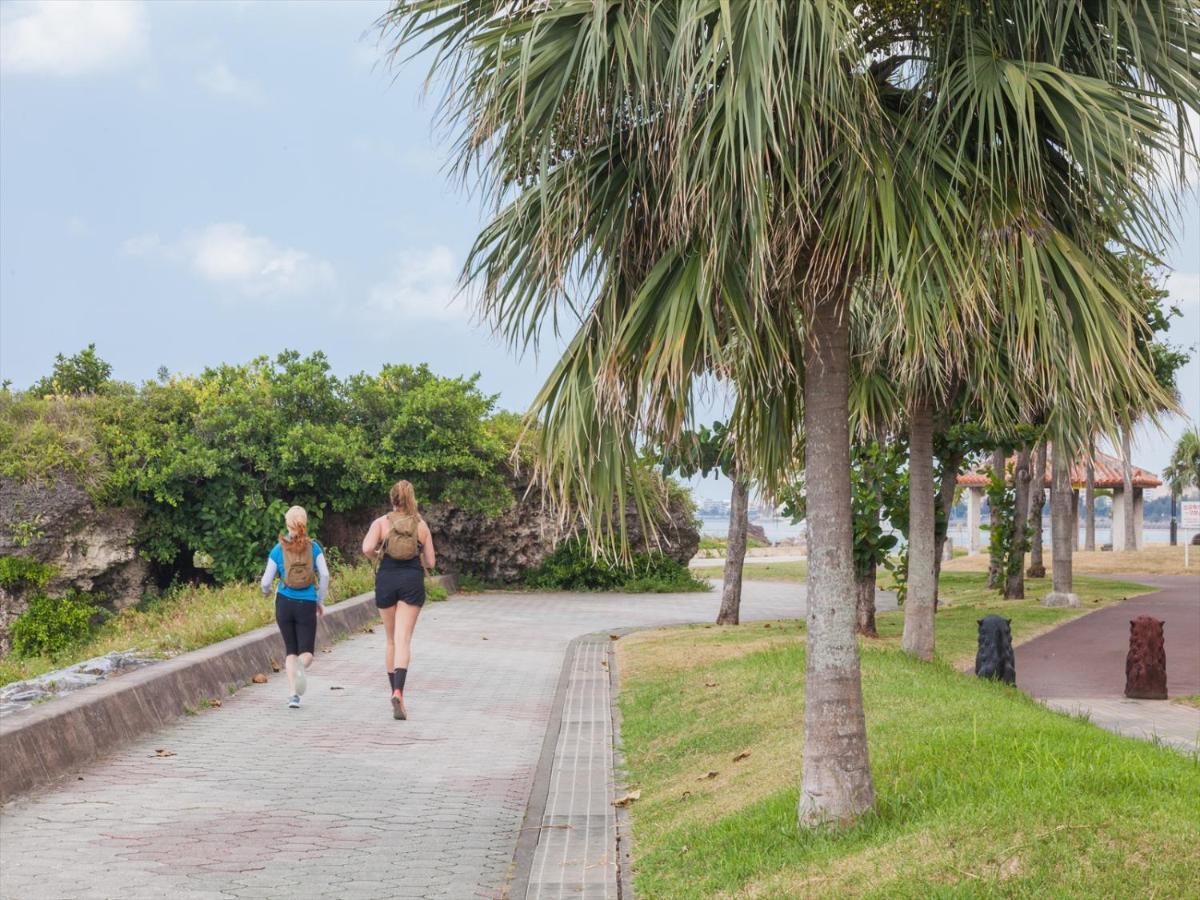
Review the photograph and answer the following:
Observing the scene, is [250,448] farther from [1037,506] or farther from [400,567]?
[1037,506]

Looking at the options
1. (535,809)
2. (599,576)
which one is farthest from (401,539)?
(599,576)

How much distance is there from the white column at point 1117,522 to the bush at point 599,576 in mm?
30306

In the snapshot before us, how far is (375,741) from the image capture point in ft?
32.8

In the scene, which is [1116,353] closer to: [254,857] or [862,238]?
[862,238]

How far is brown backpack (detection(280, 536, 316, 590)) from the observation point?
1121 centimetres

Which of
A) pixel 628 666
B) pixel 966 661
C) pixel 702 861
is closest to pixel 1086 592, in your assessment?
pixel 966 661

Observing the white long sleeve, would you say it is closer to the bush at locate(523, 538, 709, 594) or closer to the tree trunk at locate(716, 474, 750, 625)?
the tree trunk at locate(716, 474, 750, 625)

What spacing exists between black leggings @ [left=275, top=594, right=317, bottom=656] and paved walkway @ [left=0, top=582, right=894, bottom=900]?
608 mm

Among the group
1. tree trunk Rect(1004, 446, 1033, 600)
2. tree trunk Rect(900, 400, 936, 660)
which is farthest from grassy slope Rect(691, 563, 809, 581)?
tree trunk Rect(900, 400, 936, 660)

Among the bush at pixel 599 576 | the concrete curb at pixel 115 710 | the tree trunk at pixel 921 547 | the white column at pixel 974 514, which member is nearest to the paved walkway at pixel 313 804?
the concrete curb at pixel 115 710

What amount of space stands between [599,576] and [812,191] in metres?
23.9

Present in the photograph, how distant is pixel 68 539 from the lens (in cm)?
2447

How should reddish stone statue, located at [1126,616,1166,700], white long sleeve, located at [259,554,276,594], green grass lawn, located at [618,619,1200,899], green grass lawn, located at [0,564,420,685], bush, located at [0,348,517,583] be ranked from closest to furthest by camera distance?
1. green grass lawn, located at [618,619,1200,899]
2. white long sleeve, located at [259,554,276,594]
3. reddish stone statue, located at [1126,616,1166,700]
4. green grass lawn, located at [0,564,420,685]
5. bush, located at [0,348,517,583]

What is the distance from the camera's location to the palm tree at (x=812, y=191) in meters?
5.91
